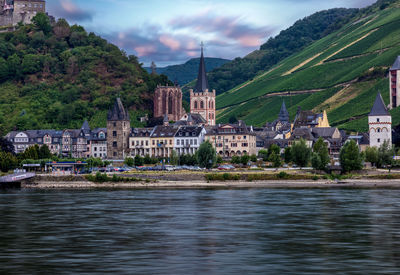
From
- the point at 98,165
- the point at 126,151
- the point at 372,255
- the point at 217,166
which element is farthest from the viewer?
the point at 126,151

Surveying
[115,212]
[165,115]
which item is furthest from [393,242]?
[165,115]

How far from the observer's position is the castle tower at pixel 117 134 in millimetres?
138000

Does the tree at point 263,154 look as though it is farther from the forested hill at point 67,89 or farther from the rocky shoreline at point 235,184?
the forested hill at point 67,89

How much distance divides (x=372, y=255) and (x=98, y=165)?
90.3 m

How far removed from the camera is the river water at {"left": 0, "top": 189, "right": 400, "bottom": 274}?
30.3 metres

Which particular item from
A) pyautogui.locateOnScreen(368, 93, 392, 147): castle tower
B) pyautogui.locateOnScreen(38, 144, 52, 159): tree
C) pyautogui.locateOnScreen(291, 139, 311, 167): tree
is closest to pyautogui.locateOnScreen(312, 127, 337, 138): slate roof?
pyautogui.locateOnScreen(368, 93, 392, 147): castle tower

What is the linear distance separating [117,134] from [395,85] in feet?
261

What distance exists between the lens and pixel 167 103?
177m

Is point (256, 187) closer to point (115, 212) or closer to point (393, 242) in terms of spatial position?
point (115, 212)

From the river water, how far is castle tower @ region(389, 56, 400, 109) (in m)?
118

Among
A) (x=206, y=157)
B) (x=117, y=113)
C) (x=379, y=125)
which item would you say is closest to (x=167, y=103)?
(x=117, y=113)

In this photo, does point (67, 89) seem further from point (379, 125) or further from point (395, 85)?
point (379, 125)

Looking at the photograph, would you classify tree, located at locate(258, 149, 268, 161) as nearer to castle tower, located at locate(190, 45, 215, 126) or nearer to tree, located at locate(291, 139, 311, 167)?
tree, located at locate(291, 139, 311, 167)

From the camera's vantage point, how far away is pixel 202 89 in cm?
18938
